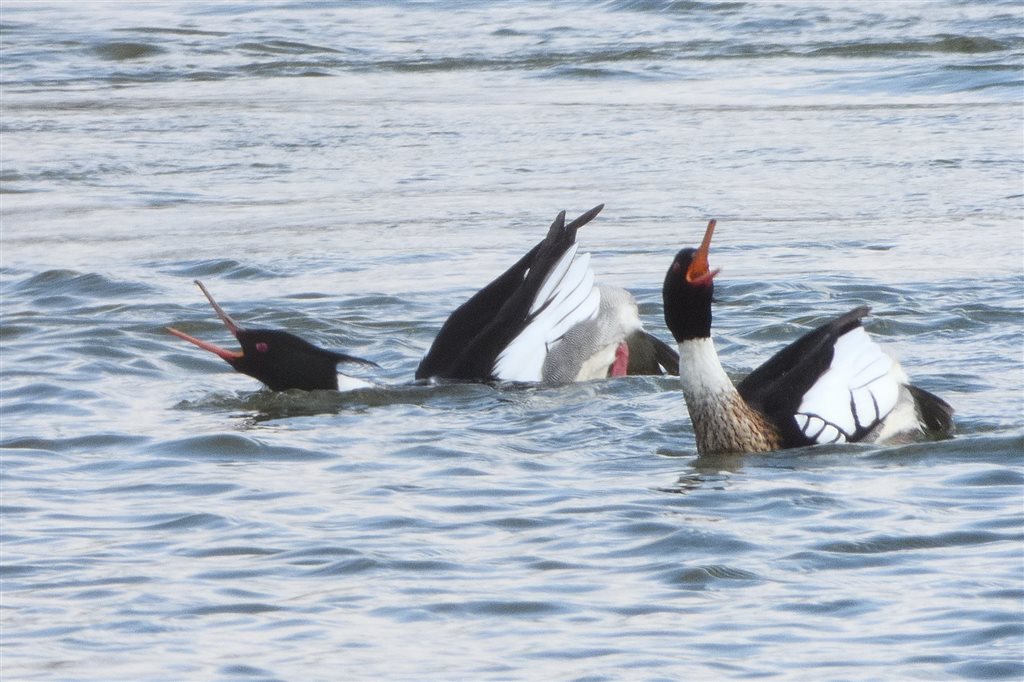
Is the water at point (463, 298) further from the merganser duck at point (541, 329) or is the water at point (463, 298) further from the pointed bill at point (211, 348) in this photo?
the pointed bill at point (211, 348)

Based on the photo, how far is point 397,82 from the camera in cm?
1823

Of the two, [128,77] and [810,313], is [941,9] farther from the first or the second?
[810,313]

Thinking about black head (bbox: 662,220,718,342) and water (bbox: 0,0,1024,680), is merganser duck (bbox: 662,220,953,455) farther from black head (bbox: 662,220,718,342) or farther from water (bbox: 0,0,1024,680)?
water (bbox: 0,0,1024,680)


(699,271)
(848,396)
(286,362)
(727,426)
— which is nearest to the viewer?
(699,271)

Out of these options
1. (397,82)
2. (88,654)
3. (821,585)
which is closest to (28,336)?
(88,654)

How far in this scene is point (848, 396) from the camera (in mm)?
7168

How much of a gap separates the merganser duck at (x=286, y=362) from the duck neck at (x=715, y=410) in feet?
6.93

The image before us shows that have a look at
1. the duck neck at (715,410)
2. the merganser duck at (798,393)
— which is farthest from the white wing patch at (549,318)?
the duck neck at (715,410)

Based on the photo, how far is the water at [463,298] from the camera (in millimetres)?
5184

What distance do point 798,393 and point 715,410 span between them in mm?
395

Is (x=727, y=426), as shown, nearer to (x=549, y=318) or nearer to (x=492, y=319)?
(x=549, y=318)

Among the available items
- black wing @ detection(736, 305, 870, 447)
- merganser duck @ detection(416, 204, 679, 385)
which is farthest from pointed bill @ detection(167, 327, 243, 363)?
black wing @ detection(736, 305, 870, 447)

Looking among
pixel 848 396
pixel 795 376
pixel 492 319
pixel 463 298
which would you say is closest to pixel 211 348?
pixel 492 319

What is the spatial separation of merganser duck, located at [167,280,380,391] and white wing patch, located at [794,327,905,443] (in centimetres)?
244
